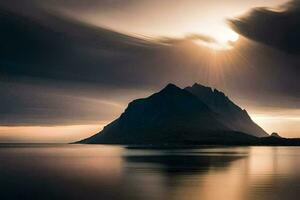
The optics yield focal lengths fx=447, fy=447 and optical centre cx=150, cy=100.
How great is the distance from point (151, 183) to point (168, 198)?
71.4ft

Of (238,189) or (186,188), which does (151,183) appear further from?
(238,189)

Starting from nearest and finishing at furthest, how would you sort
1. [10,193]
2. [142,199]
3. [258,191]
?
[142,199]
[10,193]
[258,191]

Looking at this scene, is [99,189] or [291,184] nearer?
[99,189]

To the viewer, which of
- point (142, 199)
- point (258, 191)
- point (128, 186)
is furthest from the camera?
point (128, 186)

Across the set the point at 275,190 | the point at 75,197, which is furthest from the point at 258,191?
the point at 75,197

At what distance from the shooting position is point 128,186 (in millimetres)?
77562

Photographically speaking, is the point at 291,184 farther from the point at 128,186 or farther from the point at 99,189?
the point at 99,189

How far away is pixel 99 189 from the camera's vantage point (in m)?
71.2

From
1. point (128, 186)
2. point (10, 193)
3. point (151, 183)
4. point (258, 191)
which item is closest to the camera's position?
point (10, 193)

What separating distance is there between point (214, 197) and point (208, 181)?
893 inches

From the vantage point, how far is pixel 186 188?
73562mm

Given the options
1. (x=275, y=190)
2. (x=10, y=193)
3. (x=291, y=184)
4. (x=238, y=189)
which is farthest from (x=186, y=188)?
(x=10, y=193)

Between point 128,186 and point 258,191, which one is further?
point 128,186

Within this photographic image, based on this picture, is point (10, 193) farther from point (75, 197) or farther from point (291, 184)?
point (291, 184)
